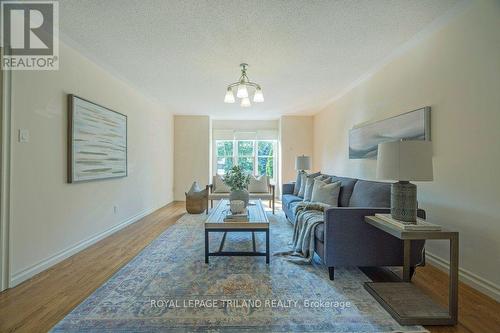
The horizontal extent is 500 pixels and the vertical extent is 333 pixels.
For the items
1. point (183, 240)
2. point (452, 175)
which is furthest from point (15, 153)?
point (452, 175)

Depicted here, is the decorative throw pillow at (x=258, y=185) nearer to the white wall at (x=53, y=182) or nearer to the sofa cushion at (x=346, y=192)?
the sofa cushion at (x=346, y=192)

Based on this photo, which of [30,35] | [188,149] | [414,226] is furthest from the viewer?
[188,149]

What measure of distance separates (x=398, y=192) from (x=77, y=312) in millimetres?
2582

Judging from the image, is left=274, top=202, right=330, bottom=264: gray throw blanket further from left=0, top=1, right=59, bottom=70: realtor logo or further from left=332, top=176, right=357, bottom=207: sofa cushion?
left=0, top=1, right=59, bottom=70: realtor logo

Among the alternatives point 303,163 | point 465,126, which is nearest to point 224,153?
point 303,163

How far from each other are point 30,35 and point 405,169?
11.8 feet

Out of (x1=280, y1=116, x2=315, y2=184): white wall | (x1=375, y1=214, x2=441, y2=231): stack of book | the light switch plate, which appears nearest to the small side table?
(x1=375, y1=214, x2=441, y2=231): stack of book

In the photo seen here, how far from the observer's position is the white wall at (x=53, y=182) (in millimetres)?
2199

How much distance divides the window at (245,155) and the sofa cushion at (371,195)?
4239 millimetres

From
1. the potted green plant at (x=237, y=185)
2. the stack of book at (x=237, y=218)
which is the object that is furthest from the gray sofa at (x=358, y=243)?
the potted green plant at (x=237, y=185)

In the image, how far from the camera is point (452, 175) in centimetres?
230

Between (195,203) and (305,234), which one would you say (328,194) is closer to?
(305,234)

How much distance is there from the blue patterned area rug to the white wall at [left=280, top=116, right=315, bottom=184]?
13.9 feet

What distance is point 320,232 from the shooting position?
2389mm
